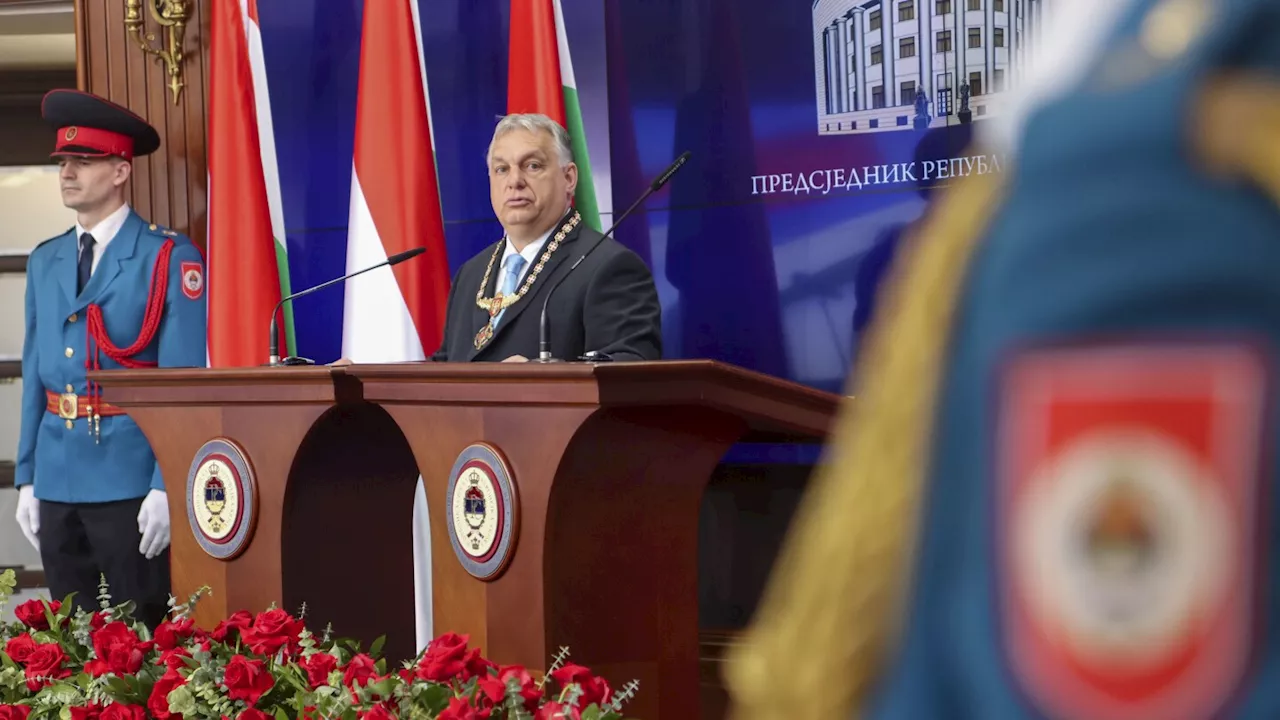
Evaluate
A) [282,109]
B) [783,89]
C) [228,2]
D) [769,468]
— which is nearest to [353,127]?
[282,109]

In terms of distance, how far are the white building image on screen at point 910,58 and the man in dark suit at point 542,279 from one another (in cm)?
95

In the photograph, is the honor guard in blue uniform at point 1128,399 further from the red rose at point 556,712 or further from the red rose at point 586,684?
the red rose at point 586,684

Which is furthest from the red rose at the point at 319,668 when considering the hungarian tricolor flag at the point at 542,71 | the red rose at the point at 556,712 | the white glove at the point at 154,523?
the hungarian tricolor flag at the point at 542,71

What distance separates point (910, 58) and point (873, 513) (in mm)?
3055

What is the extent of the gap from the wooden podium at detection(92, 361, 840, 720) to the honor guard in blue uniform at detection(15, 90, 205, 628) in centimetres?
63

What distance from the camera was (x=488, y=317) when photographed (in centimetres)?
270

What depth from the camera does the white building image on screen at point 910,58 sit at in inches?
128

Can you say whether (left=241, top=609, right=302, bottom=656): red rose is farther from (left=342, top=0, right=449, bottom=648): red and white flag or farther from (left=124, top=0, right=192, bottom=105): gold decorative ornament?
(left=124, top=0, right=192, bottom=105): gold decorative ornament

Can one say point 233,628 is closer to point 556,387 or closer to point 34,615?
point 34,615

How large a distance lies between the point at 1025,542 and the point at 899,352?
86 mm

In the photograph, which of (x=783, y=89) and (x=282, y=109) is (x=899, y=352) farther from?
(x=282, y=109)

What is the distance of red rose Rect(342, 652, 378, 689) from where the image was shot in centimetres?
183

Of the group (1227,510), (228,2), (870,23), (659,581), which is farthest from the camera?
(228,2)

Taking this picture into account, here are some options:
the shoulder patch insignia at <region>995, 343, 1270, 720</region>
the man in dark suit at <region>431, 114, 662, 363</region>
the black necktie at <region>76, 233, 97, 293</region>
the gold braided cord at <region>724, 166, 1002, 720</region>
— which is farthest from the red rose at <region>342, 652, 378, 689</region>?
the black necktie at <region>76, 233, 97, 293</region>
